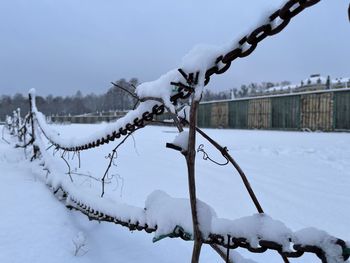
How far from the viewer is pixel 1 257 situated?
1714mm

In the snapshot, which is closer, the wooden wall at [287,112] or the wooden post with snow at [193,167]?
the wooden post with snow at [193,167]

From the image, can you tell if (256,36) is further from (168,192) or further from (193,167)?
(168,192)

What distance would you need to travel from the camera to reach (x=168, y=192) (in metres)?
3.52

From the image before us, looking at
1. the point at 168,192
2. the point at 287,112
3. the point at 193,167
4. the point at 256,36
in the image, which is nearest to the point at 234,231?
the point at 193,167

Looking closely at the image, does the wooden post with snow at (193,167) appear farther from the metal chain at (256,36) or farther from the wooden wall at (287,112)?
the wooden wall at (287,112)

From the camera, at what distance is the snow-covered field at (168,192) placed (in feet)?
6.10

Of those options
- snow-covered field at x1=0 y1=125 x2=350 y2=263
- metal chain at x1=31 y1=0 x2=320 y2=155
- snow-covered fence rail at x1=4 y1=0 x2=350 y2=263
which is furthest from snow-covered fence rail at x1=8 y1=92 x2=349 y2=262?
snow-covered field at x1=0 y1=125 x2=350 y2=263

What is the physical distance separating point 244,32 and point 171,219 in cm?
60

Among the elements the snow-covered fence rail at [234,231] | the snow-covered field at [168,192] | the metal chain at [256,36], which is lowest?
the snow-covered field at [168,192]

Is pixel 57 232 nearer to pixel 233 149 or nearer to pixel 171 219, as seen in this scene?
pixel 171 219

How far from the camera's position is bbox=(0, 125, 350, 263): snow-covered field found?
1860mm

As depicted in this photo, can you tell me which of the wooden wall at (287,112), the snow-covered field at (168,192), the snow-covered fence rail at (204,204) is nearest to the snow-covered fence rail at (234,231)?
the snow-covered fence rail at (204,204)

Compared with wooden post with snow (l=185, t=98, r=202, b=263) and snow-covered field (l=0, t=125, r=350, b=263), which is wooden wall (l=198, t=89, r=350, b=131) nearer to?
snow-covered field (l=0, t=125, r=350, b=263)

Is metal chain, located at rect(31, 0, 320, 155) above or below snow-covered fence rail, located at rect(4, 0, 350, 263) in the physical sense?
above
